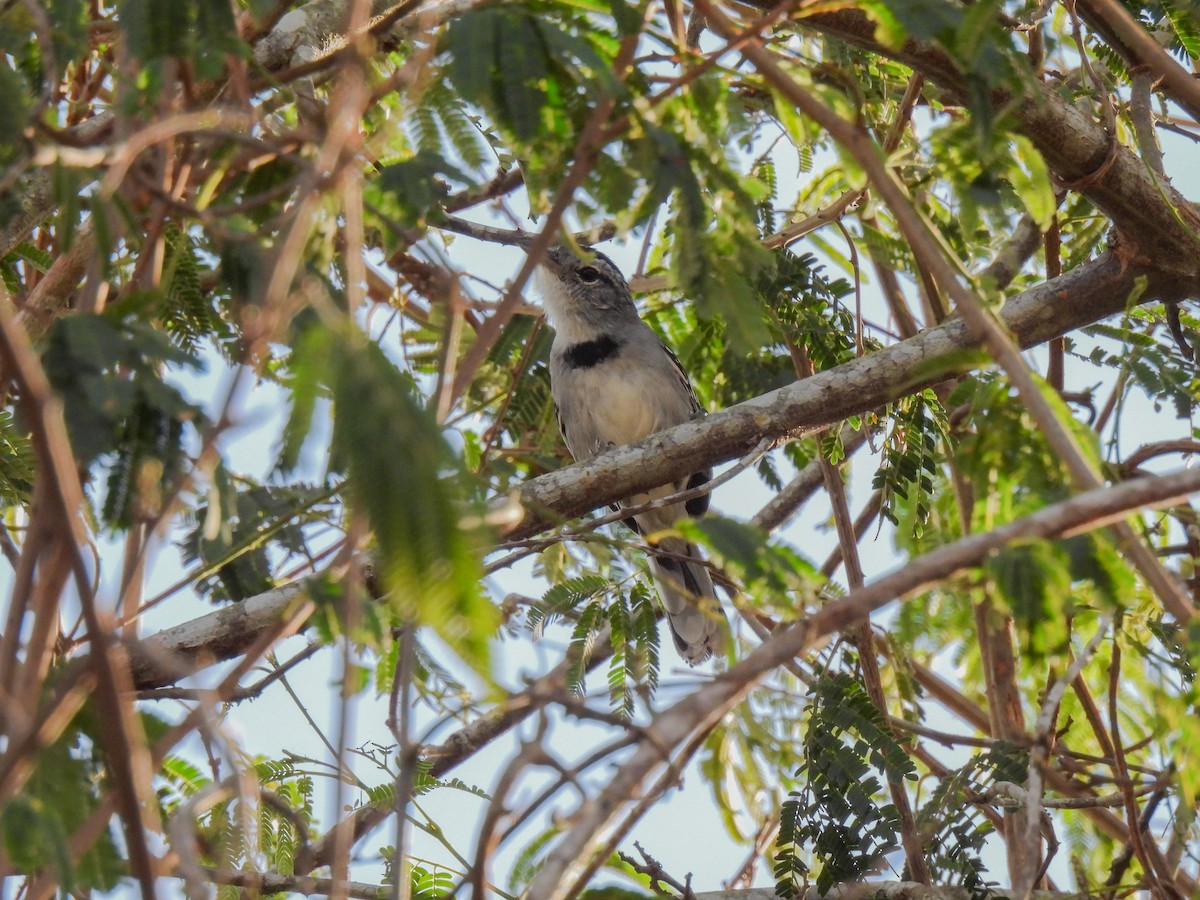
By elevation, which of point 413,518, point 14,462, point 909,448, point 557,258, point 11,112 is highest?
point 557,258

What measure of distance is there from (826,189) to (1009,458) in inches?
132

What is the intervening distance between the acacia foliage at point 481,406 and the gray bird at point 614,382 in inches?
54.3

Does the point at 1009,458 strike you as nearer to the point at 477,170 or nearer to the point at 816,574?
the point at 816,574

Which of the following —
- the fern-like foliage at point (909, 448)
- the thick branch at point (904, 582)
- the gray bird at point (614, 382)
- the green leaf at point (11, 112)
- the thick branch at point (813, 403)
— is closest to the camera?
the thick branch at point (904, 582)

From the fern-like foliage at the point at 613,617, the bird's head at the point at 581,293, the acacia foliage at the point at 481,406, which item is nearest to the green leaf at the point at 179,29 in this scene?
the acacia foliage at the point at 481,406

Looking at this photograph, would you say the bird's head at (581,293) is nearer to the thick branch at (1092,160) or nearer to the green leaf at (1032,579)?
the thick branch at (1092,160)

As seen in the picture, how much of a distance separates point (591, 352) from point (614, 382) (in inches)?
7.9

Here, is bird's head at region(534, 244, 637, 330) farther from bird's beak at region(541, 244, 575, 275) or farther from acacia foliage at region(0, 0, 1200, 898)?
acacia foliage at region(0, 0, 1200, 898)

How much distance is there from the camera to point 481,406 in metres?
3.39

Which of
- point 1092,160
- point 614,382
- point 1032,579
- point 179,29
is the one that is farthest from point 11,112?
point 614,382

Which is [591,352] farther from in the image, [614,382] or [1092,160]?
[1092,160]

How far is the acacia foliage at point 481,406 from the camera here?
190cm

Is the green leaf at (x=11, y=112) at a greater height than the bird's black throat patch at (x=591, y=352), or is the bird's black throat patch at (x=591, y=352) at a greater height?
the bird's black throat patch at (x=591, y=352)

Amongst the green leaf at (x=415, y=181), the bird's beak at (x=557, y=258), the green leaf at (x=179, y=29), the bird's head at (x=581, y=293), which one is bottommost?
the green leaf at (x=415, y=181)
